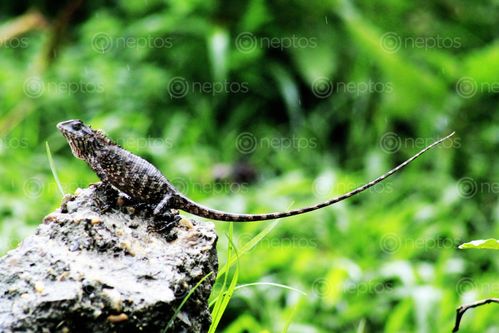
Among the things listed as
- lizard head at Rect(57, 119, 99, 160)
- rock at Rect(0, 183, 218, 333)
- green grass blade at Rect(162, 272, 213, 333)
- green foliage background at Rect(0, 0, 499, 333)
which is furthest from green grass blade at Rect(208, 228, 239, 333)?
green foliage background at Rect(0, 0, 499, 333)

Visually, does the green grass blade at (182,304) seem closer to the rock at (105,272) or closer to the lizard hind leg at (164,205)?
the rock at (105,272)

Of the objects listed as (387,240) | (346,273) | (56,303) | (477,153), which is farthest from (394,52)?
(56,303)

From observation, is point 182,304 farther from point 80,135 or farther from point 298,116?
point 298,116

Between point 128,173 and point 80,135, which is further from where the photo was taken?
point 80,135

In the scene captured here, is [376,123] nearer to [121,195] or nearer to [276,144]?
[276,144]

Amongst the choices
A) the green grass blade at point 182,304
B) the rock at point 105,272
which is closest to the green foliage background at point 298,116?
the rock at point 105,272

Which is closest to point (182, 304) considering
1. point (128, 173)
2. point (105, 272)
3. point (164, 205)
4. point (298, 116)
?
point (105, 272)
